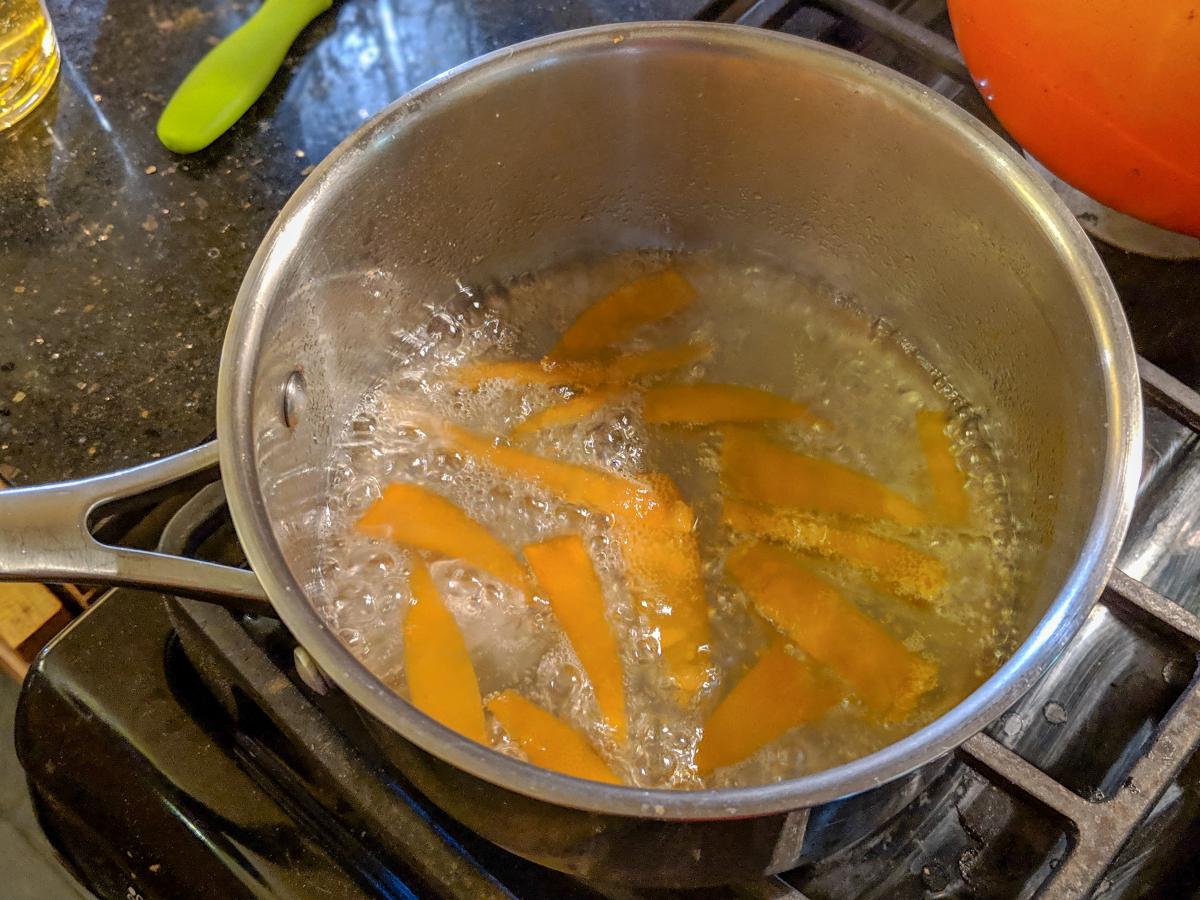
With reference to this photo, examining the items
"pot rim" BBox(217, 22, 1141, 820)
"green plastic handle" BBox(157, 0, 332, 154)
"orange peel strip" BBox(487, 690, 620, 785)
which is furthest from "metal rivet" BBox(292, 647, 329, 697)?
"green plastic handle" BBox(157, 0, 332, 154)

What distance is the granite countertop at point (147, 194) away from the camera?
69 cm

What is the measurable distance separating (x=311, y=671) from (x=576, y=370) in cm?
36

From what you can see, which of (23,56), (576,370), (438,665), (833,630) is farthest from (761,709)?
(23,56)

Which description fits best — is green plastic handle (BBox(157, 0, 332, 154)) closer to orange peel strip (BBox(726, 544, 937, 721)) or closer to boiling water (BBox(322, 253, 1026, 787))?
boiling water (BBox(322, 253, 1026, 787))

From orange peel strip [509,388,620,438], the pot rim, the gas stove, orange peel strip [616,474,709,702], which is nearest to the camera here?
the pot rim

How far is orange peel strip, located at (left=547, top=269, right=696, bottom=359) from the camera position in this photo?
30.6 inches

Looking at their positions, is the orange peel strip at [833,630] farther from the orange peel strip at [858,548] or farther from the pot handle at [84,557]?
the pot handle at [84,557]

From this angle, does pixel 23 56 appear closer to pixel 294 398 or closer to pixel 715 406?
pixel 294 398

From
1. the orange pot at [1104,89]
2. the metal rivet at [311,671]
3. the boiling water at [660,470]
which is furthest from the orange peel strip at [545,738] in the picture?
the orange pot at [1104,89]

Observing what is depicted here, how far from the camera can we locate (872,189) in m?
0.70

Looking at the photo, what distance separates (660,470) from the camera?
72 cm

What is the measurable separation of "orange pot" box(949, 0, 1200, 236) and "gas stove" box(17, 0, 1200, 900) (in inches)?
5.3

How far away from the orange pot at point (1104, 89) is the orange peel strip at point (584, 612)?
393mm

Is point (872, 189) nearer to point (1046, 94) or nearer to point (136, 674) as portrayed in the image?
point (1046, 94)
